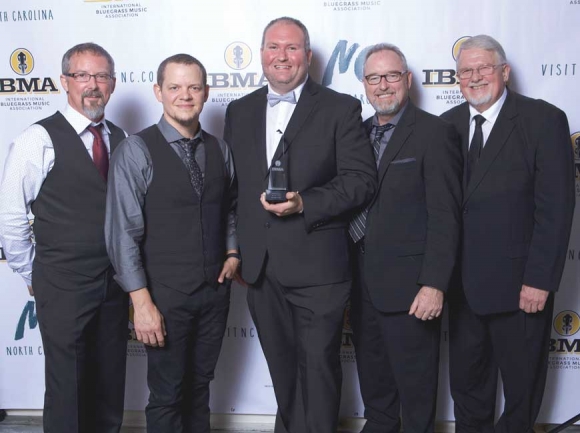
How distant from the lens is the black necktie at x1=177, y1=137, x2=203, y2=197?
1751 mm

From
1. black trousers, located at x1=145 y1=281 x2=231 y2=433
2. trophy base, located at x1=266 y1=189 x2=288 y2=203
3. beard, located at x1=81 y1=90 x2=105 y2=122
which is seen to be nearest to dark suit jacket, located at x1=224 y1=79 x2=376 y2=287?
trophy base, located at x1=266 y1=189 x2=288 y2=203

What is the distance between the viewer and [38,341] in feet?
8.60

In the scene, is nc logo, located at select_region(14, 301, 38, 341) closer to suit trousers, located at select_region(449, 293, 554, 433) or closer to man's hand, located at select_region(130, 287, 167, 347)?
man's hand, located at select_region(130, 287, 167, 347)

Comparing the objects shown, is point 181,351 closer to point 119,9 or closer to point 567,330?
point 119,9

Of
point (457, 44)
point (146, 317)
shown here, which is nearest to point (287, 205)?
point (146, 317)

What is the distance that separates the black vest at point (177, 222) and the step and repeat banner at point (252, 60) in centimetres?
75

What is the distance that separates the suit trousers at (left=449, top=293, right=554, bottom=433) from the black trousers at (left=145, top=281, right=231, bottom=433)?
90 cm

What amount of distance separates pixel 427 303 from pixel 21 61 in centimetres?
202

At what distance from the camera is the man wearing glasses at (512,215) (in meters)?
1.82

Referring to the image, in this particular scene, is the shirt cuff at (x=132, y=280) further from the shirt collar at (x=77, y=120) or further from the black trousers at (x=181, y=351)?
the shirt collar at (x=77, y=120)

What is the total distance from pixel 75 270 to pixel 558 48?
81.7 inches

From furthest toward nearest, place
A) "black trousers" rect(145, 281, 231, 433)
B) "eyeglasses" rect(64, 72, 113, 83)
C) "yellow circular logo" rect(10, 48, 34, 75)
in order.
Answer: "yellow circular logo" rect(10, 48, 34, 75), "eyeglasses" rect(64, 72, 113, 83), "black trousers" rect(145, 281, 231, 433)

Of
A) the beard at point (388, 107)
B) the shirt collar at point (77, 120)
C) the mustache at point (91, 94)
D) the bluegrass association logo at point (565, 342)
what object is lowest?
the bluegrass association logo at point (565, 342)

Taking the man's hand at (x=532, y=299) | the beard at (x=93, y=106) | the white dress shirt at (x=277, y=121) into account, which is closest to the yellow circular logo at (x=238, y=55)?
the white dress shirt at (x=277, y=121)
